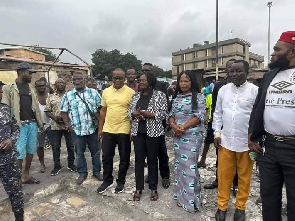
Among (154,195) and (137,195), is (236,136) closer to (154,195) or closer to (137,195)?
(154,195)

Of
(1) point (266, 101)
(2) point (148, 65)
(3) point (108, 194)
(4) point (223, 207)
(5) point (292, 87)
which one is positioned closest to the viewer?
(5) point (292, 87)

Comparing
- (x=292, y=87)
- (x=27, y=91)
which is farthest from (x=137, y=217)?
(x=27, y=91)

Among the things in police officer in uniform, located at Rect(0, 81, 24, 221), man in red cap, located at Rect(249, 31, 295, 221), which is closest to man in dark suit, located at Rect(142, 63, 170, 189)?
man in red cap, located at Rect(249, 31, 295, 221)

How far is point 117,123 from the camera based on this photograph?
354cm

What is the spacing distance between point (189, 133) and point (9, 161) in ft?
6.86

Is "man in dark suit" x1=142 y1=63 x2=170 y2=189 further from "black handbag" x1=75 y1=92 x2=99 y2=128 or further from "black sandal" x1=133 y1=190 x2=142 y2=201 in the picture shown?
"black handbag" x1=75 y1=92 x2=99 y2=128

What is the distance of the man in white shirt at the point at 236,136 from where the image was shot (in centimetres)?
263

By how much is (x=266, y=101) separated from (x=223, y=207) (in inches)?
53.4

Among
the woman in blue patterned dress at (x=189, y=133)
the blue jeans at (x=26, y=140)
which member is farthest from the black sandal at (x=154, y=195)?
the blue jeans at (x=26, y=140)

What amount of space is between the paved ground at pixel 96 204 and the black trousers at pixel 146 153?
27cm

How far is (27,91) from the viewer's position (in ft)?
13.0

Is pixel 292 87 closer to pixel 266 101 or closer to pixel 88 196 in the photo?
pixel 266 101

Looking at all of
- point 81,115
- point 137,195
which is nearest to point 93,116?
point 81,115

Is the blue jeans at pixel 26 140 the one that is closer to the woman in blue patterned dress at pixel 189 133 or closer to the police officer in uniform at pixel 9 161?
the police officer in uniform at pixel 9 161
